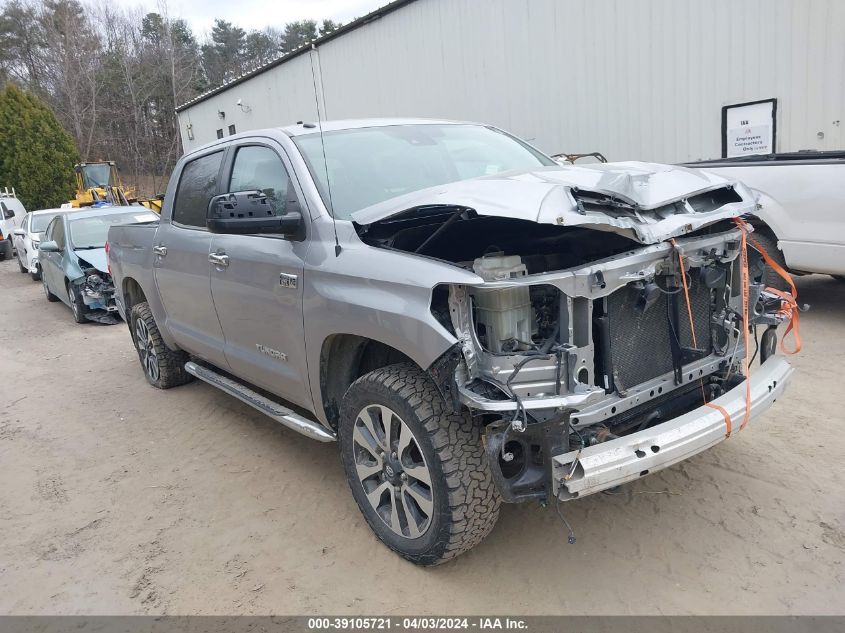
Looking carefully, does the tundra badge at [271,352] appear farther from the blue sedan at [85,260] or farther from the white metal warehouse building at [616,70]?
the blue sedan at [85,260]

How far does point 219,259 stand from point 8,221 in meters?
23.1

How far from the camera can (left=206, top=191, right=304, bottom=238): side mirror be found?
10.5ft

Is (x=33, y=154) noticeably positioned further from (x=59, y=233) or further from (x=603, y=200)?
(x=603, y=200)

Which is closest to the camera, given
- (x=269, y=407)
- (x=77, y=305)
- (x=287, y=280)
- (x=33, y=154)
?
(x=287, y=280)

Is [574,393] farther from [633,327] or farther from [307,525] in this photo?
[307,525]

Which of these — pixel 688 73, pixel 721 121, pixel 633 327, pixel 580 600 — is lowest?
pixel 580 600

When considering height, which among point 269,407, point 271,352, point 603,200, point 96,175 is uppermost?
point 96,175

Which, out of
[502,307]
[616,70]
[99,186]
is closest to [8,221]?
[99,186]

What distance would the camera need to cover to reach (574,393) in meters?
2.52

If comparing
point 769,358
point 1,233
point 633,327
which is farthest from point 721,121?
point 1,233

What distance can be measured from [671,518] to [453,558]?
114cm

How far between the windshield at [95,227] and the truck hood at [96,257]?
0.44 feet

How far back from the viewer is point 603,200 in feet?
8.71

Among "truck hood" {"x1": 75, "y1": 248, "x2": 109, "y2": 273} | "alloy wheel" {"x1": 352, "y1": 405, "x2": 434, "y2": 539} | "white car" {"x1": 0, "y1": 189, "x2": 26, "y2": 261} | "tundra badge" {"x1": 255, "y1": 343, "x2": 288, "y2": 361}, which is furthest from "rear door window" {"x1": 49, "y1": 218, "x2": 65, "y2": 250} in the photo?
"white car" {"x1": 0, "y1": 189, "x2": 26, "y2": 261}
